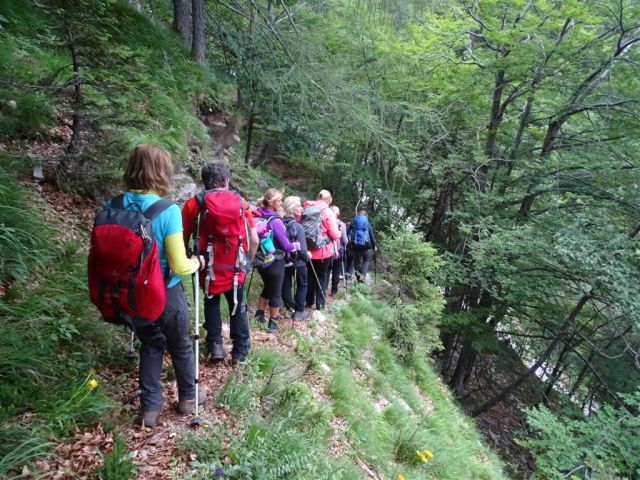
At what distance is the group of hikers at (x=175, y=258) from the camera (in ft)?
7.77

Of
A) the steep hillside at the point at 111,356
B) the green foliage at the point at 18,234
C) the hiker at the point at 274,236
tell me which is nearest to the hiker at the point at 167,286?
the steep hillside at the point at 111,356

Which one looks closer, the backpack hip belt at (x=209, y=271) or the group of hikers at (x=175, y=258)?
Answer: the group of hikers at (x=175, y=258)

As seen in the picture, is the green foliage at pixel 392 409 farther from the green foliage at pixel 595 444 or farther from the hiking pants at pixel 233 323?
the hiking pants at pixel 233 323

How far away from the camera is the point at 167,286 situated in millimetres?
2695

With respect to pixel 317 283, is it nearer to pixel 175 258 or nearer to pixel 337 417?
pixel 337 417

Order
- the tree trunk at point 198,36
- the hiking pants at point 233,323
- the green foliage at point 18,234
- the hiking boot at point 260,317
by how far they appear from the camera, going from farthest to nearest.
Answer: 1. the tree trunk at point 198,36
2. the hiking boot at point 260,317
3. the hiking pants at point 233,323
4. the green foliage at point 18,234

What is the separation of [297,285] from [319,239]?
84cm

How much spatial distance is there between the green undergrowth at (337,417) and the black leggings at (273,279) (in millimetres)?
652

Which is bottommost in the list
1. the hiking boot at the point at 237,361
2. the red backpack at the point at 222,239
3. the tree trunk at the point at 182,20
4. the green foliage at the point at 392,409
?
the green foliage at the point at 392,409

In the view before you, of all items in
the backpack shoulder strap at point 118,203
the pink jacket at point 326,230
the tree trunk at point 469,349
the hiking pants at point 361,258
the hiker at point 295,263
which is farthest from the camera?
the tree trunk at point 469,349

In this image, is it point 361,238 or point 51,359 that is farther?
point 361,238

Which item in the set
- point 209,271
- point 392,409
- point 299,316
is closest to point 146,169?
point 209,271

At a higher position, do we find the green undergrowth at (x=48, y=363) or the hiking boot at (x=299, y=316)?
the green undergrowth at (x=48, y=363)

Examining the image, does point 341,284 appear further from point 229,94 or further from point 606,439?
point 606,439
